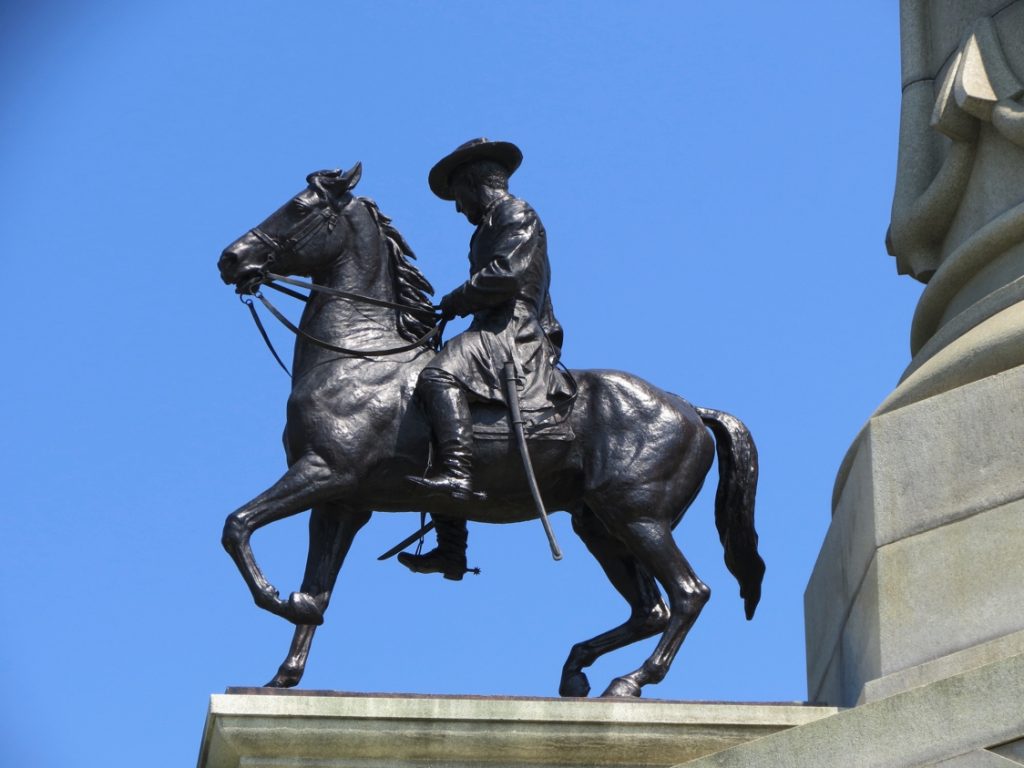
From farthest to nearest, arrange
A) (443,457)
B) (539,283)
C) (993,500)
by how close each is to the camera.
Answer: (539,283), (443,457), (993,500)

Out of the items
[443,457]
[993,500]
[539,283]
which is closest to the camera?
[993,500]

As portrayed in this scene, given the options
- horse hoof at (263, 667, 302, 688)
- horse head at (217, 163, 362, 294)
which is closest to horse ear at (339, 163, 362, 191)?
horse head at (217, 163, 362, 294)

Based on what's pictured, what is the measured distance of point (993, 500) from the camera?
1509 cm

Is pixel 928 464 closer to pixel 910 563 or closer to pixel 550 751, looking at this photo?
pixel 910 563

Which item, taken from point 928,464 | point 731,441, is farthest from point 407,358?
point 928,464

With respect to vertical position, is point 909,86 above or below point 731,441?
above

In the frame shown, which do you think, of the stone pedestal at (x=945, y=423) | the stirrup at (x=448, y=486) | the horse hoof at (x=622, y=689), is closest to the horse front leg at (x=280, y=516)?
the stirrup at (x=448, y=486)

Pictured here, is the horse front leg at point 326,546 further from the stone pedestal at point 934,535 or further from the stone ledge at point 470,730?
the stone pedestal at point 934,535

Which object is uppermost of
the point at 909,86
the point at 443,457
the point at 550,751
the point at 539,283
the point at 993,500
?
the point at 909,86

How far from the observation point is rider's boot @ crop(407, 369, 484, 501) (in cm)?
1645

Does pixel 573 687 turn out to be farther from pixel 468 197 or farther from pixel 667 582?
pixel 468 197

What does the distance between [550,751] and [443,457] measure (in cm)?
225

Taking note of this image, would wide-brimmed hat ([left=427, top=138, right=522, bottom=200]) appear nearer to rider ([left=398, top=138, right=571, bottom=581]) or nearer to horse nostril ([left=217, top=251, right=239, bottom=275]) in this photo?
rider ([left=398, top=138, right=571, bottom=581])

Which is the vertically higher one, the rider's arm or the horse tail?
the rider's arm
